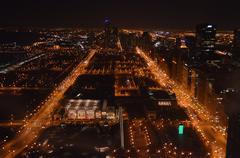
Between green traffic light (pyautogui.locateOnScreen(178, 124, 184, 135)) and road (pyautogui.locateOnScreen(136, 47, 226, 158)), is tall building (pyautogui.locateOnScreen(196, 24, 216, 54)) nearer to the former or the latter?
road (pyautogui.locateOnScreen(136, 47, 226, 158))

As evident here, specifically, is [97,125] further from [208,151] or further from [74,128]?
[208,151]

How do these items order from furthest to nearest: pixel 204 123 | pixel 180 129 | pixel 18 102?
1. pixel 18 102
2. pixel 204 123
3. pixel 180 129

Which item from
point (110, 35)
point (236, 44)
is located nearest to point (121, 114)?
point (236, 44)

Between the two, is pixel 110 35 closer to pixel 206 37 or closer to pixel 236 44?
pixel 206 37

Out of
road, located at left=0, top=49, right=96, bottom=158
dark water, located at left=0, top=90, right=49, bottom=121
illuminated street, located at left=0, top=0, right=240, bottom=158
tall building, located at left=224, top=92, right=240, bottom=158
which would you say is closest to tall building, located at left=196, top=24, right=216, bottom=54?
illuminated street, located at left=0, top=0, right=240, bottom=158

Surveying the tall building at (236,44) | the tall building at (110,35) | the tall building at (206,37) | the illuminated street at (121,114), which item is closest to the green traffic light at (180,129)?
the illuminated street at (121,114)
